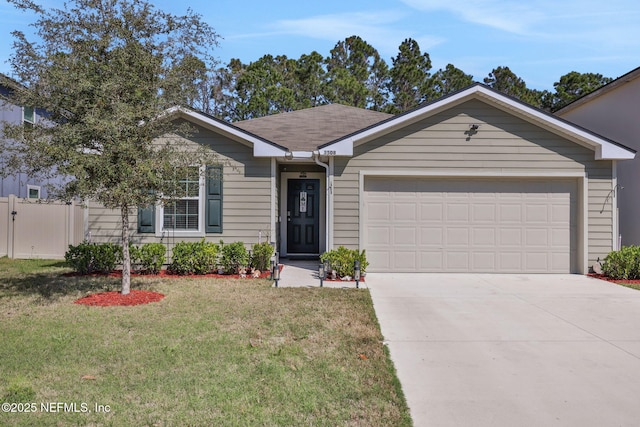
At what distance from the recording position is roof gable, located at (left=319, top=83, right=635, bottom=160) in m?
9.60

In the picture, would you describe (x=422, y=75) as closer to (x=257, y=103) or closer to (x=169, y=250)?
(x=257, y=103)

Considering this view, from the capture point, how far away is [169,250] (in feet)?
33.1

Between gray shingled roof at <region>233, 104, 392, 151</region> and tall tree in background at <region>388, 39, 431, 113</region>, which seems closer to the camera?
gray shingled roof at <region>233, 104, 392, 151</region>

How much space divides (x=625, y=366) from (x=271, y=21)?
36.2 feet

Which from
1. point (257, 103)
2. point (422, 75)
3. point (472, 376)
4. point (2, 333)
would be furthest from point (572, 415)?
point (422, 75)

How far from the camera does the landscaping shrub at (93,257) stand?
941cm

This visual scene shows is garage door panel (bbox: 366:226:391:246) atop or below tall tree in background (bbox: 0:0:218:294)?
below

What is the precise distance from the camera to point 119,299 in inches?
274

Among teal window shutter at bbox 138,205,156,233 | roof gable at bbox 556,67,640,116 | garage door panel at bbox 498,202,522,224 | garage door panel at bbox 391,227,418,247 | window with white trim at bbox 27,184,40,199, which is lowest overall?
garage door panel at bbox 391,227,418,247

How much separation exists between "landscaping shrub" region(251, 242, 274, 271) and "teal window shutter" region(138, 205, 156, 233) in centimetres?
237

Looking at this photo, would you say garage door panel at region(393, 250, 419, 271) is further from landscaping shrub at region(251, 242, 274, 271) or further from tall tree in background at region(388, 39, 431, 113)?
tall tree in background at region(388, 39, 431, 113)

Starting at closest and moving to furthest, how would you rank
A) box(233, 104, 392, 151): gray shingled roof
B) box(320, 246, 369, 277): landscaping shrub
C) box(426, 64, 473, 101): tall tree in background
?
box(320, 246, 369, 277): landscaping shrub → box(233, 104, 392, 151): gray shingled roof → box(426, 64, 473, 101): tall tree in background

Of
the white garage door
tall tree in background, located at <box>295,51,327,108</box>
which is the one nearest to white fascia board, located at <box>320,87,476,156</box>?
the white garage door

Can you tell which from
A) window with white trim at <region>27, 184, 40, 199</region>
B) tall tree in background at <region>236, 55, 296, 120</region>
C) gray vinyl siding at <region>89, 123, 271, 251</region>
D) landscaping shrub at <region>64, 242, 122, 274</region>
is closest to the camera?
landscaping shrub at <region>64, 242, 122, 274</region>
